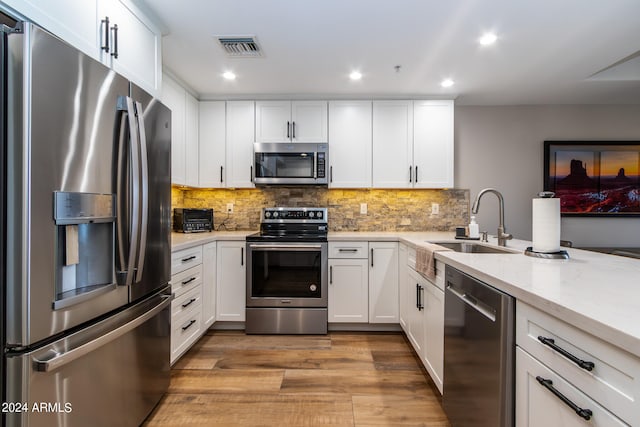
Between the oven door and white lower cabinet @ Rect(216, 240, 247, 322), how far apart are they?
94mm

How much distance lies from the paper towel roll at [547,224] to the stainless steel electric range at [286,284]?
1.68m

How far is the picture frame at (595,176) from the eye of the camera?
3381mm

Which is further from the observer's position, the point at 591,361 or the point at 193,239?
the point at 193,239

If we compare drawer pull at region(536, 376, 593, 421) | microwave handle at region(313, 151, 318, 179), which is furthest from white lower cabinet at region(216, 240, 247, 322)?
drawer pull at region(536, 376, 593, 421)

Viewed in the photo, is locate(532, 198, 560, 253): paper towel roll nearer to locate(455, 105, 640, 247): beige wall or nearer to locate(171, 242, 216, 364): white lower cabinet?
locate(455, 105, 640, 247): beige wall

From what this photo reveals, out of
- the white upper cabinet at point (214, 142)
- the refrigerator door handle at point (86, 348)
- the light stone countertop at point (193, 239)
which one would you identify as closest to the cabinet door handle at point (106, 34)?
the light stone countertop at point (193, 239)

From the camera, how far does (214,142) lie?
10.6 ft

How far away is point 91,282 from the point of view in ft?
4.01

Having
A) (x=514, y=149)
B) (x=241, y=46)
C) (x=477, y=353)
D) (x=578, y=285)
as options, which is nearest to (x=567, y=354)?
(x=578, y=285)

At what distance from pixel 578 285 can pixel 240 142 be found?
2.94 meters

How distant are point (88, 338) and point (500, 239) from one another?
7.91 feet

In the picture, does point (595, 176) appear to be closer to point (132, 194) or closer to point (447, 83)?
point (447, 83)

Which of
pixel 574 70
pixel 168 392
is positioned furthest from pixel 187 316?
pixel 574 70

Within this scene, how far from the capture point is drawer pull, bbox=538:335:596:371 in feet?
2.45
